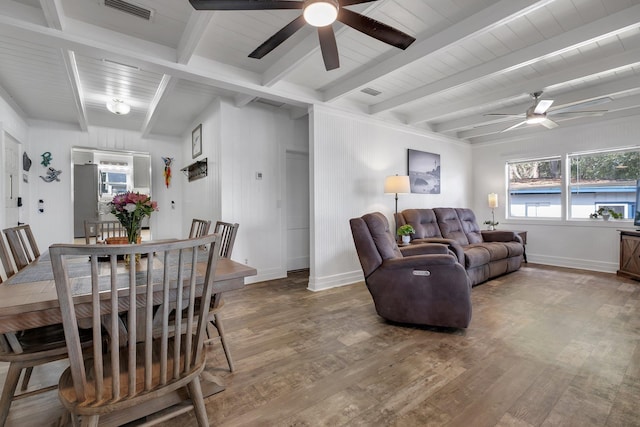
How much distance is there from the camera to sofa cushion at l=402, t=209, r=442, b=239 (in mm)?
4459

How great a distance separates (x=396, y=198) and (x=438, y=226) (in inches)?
32.1

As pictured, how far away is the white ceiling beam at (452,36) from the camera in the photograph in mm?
2182

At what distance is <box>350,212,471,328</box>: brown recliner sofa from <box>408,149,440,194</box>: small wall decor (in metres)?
2.49

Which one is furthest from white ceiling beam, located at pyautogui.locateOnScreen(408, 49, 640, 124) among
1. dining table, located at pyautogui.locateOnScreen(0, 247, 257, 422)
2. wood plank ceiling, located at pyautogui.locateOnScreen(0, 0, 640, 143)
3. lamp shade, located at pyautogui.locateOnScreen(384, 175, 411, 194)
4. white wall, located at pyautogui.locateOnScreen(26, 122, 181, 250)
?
white wall, located at pyautogui.locateOnScreen(26, 122, 181, 250)

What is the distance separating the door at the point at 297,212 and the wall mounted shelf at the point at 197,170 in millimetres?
1316

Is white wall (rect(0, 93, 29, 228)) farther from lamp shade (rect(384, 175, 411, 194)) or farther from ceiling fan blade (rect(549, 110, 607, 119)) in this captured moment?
Result: ceiling fan blade (rect(549, 110, 607, 119))

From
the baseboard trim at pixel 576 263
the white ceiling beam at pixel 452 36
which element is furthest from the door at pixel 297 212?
the baseboard trim at pixel 576 263

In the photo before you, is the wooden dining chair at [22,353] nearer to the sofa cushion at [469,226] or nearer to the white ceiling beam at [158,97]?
the white ceiling beam at [158,97]

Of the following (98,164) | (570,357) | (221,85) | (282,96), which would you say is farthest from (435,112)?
(98,164)

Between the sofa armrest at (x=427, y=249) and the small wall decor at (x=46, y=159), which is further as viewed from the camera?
the small wall decor at (x=46, y=159)

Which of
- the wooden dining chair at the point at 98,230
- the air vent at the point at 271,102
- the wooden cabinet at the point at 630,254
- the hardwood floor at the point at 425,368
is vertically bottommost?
the hardwood floor at the point at 425,368

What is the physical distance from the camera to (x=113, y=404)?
1.05 metres

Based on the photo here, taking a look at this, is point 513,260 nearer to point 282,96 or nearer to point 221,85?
point 282,96

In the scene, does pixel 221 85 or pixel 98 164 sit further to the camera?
pixel 98 164
